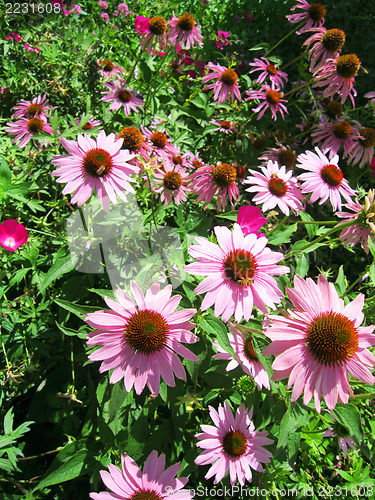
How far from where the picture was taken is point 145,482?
1.10 meters

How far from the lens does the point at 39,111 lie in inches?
79.4

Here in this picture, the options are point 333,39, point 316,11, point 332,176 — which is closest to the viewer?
point 332,176

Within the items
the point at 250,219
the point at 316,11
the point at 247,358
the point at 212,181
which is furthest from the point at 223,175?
the point at 316,11

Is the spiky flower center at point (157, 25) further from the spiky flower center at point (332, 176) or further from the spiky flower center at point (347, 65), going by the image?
the spiky flower center at point (332, 176)

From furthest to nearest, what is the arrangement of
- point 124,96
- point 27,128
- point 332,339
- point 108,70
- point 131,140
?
point 108,70
point 124,96
point 27,128
point 131,140
point 332,339

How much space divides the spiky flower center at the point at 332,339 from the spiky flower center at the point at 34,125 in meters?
1.73

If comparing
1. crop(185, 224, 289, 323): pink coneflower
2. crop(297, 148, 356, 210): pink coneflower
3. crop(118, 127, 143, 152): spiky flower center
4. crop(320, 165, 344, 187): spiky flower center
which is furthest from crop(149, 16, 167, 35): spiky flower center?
crop(185, 224, 289, 323): pink coneflower

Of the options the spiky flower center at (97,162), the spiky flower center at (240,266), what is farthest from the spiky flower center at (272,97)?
the spiky flower center at (240,266)

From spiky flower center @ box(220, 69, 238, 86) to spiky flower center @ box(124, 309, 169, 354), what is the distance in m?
1.82

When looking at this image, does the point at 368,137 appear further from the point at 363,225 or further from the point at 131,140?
the point at 131,140

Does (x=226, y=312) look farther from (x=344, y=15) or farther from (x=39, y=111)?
(x=344, y=15)

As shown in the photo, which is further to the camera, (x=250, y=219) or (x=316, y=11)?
(x=316, y=11)

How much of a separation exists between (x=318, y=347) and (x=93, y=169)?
94 centimetres

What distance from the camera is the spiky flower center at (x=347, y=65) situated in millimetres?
2150
